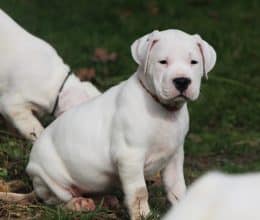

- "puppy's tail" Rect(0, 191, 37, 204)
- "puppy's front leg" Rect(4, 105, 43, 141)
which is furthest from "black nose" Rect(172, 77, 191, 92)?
"puppy's front leg" Rect(4, 105, 43, 141)

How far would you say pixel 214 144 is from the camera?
7.47 meters

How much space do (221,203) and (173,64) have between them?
305 cm

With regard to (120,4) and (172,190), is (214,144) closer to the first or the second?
(172,190)

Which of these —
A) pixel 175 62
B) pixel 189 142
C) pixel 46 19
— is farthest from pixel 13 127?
pixel 46 19

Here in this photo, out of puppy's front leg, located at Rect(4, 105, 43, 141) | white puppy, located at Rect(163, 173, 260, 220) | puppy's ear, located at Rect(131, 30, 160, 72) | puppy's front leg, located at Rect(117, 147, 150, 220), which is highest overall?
white puppy, located at Rect(163, 173, 260, 220)

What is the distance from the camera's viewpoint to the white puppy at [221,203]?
1.52m

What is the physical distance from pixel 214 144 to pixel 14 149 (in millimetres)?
2184

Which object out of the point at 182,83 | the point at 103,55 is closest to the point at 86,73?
the point at 103,55

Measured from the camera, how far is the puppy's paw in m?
4.74

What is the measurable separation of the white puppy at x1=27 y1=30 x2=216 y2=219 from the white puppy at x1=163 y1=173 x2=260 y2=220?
2.91 metres

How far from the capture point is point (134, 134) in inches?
179

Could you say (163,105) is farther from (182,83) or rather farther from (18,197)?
(18,197)

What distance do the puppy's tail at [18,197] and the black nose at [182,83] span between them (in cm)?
126

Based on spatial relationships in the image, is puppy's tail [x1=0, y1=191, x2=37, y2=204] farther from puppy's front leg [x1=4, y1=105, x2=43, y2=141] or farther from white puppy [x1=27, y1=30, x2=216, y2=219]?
puppy's front leg [x1=4, y1=105, x2=43, y2=141]
